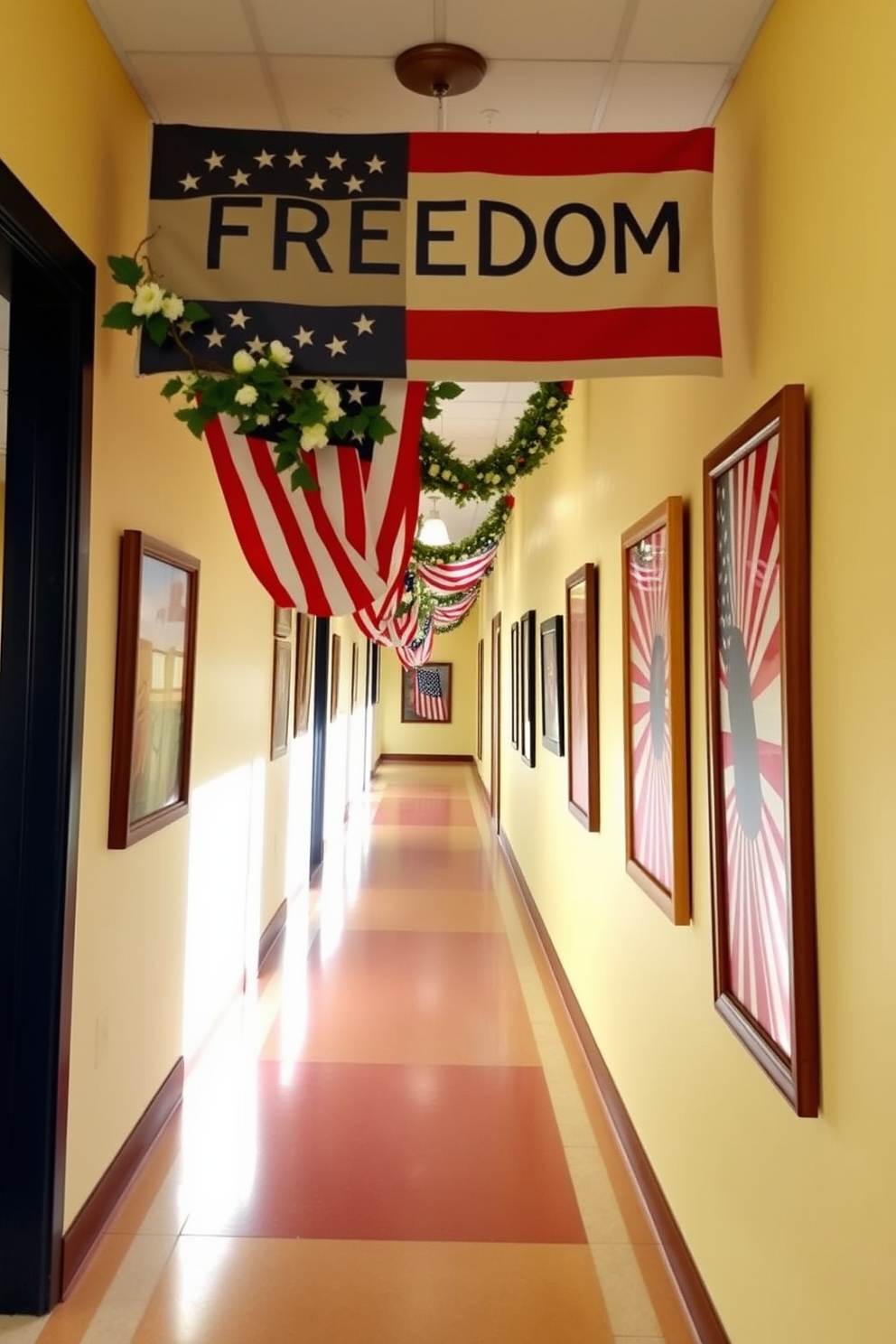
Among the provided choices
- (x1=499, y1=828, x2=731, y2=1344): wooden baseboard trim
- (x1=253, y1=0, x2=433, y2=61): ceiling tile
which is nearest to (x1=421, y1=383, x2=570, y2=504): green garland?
(x1=253, y1=0, x2=433, y2=61): ceiling tile

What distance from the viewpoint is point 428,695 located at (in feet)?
59.4

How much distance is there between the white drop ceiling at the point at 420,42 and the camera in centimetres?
209

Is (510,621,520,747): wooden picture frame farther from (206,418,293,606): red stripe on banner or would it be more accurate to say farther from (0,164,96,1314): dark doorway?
(0,164,96,1314): dark doorway

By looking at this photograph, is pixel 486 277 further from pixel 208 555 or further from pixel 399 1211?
pixel 399 1211

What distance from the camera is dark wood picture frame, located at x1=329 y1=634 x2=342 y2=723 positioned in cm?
878

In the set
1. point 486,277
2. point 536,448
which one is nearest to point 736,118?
point 486,277

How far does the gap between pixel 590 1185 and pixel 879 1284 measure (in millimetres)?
1673

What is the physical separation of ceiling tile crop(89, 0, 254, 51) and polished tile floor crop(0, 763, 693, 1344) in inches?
119

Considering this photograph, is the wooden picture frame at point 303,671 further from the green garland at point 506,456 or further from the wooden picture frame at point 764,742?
the wooden picture frame at point 764,742

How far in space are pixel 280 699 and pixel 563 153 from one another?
4036 mm

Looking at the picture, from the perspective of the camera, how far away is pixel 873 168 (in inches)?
58.1

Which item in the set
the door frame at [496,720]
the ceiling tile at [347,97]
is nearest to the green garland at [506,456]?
the ceiling tile at [347,97]

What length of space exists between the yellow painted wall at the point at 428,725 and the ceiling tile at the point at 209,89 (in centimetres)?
1553

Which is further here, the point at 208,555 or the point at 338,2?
the point at 208,555
